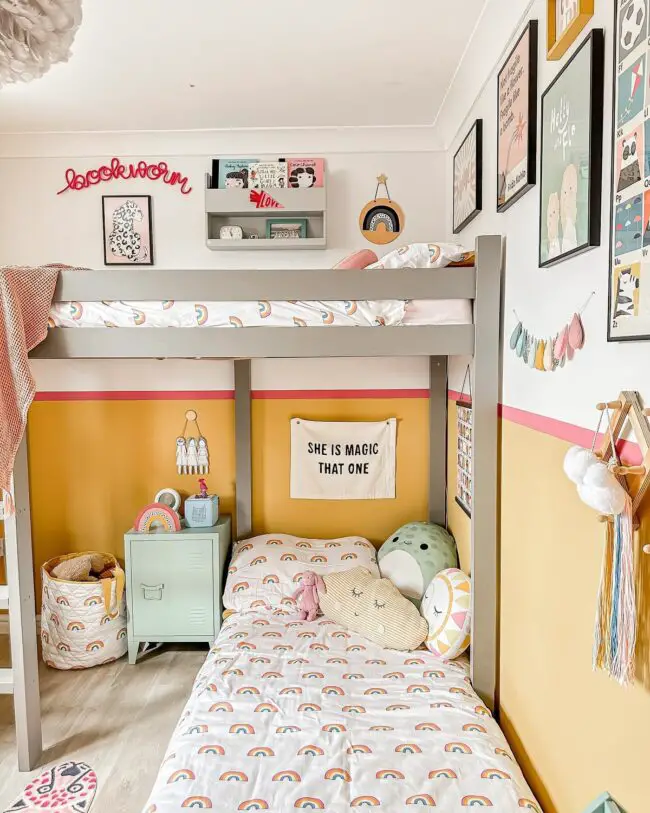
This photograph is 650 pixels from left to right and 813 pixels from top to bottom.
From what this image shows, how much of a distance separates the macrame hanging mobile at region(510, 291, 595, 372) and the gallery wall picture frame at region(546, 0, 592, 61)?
2.05 ft

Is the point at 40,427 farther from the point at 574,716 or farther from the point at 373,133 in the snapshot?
the point at 574,716

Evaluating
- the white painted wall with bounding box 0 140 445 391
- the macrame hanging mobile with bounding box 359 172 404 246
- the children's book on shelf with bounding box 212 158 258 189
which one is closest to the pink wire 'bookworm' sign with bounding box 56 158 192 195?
the white painted wall with bounding box 0 140 445 391

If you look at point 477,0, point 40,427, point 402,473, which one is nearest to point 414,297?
point 477,0

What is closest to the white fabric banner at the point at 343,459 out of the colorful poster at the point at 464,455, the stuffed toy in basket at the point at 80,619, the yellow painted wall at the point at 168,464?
the yellow painted wall at the point at 168,464

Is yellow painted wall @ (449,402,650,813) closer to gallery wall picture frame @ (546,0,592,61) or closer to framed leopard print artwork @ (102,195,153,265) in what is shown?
gallery wall picture frame @ (546,0,592,61)

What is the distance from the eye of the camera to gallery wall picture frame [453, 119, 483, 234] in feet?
7.96

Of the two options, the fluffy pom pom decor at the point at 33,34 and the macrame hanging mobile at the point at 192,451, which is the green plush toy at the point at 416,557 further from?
the fluffy pom pom decor at the point at 33,34

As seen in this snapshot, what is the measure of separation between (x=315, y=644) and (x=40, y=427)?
2.01 meters

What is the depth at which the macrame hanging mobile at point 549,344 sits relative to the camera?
1489mm

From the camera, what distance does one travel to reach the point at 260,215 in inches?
128

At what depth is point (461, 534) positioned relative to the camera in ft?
9.55

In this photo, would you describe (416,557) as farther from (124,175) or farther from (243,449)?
(124,175)

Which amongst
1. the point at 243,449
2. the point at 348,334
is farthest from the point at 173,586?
the point at 348,334

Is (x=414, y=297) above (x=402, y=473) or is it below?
above
